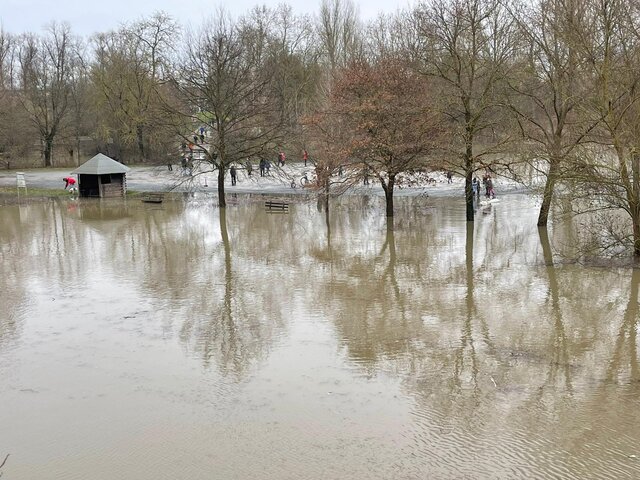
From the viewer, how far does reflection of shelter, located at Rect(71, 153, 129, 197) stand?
35.3 metres

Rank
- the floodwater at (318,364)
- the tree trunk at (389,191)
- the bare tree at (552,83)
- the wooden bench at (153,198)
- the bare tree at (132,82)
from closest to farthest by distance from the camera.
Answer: the floodwater at (318,364)
the bare tree at (552,83)
the tree trunk at (389,191)
the wooden bench at (153,198)
the bare tree at (132,82)

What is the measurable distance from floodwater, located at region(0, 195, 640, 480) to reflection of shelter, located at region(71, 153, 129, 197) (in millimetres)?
15191

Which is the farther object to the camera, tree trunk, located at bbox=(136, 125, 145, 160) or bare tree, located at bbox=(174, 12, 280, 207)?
tree trunk, located at bbox=(136, 125, 145, 160)

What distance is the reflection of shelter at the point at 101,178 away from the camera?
35256mm

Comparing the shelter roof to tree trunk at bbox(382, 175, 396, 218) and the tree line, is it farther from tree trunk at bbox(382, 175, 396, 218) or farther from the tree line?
tree trunk at bbox(382, 175, 396, 218)

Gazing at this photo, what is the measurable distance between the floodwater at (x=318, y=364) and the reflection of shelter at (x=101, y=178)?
15.2m

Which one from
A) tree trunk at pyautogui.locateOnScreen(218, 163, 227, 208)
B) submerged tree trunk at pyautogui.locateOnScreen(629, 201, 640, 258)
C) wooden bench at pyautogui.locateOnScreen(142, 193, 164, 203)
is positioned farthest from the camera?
wooden bench at pyautogui.locateOnScreen(142, 193, 164, 203)

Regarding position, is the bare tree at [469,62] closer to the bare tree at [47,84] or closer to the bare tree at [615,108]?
the bare tree at [615,108]

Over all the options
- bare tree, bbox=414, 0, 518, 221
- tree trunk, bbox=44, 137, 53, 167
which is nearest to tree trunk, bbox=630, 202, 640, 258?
bare tree, bbox=414, 0, 518, 221

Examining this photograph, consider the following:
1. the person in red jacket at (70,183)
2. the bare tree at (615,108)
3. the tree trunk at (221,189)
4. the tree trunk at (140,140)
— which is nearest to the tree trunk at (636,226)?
the bare tree at (615,108)

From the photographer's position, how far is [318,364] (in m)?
10.6

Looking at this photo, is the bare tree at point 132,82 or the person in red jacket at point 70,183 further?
the bare tree at point 132,82

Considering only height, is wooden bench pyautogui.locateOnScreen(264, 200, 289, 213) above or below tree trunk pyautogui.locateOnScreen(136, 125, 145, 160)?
below

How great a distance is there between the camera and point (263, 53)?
53.2m
